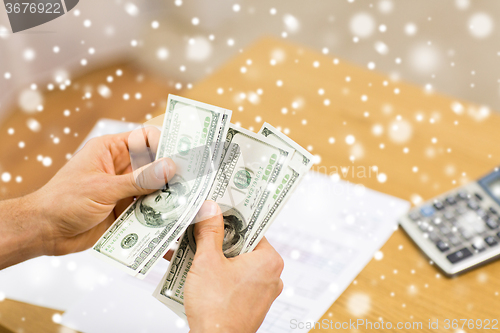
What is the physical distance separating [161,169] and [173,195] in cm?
5

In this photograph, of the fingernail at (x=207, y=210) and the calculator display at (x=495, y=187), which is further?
the calculator display at (x=495, y=187)

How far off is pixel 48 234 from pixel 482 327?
702 mm

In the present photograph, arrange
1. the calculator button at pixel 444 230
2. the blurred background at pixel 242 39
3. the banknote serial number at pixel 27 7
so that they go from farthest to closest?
the blurred background at pixel 242 39 → the banknote serial number at pixel 27 7 → the calculator button at pixel 444 230

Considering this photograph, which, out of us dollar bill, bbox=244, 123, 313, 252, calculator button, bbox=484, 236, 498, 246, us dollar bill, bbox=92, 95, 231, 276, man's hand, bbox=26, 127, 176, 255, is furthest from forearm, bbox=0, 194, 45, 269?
calculator button, bbox=484, 236, 498, 246

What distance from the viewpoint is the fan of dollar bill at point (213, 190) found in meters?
0.65

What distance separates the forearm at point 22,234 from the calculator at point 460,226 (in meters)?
0.63

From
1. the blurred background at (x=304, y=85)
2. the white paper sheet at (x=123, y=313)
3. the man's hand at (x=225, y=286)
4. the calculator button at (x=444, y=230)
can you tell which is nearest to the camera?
the man's hand at (x=225, y=286)

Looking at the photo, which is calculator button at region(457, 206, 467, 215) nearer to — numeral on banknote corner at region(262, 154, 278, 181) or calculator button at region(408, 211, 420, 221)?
calculator button at region(408, 211, 420, 221)

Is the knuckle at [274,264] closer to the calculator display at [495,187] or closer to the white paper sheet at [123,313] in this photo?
the white paper sheet at [123,313]

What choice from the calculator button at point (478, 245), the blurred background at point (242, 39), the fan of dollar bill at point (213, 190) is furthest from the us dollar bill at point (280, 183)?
the blurred background at point (242, 39)

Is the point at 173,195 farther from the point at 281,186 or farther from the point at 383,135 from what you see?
the point at 383,135

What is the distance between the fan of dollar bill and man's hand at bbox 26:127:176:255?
0.03m

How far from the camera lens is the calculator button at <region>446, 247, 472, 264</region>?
683 mm

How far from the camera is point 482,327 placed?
0.62 m
